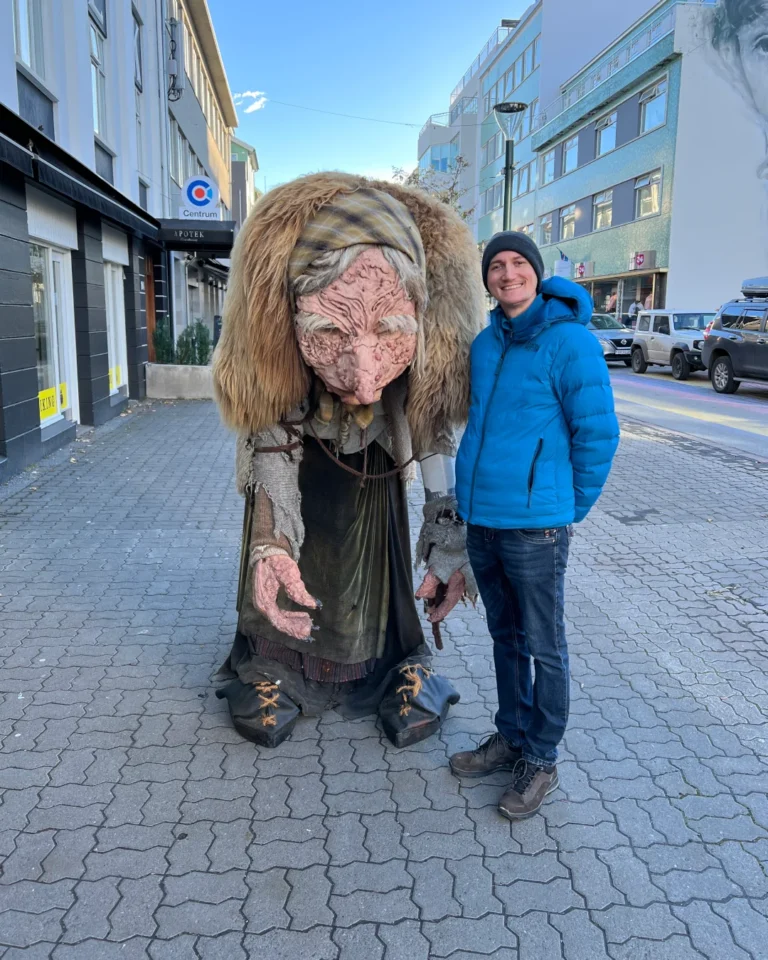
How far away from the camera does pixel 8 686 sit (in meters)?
3.32

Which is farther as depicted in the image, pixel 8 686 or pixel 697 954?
pixel 8 686

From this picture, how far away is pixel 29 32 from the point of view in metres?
8.55

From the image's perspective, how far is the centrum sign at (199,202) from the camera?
14.4 meters

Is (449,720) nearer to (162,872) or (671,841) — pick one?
(671,841)

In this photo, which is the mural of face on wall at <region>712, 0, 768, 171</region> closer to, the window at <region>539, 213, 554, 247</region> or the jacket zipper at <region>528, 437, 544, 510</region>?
the window at <region>539, 213, 554, 247</region>

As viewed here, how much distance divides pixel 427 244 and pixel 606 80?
3326 centimetres

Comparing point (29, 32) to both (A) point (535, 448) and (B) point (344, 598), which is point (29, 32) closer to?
(B) point (344, 598)

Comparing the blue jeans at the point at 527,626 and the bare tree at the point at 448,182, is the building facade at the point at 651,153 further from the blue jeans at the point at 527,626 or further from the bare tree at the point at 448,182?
the blue jeans at the point at 527,626

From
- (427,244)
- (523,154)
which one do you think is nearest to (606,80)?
(523,154)

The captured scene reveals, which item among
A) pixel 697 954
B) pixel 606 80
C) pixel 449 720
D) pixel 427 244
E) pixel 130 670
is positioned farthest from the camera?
pixel 606 80

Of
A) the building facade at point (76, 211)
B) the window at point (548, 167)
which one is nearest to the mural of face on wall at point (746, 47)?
the window at point (548, 167)

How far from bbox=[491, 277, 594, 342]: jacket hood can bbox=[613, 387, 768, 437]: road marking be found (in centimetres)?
938

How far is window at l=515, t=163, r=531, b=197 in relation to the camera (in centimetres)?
4159

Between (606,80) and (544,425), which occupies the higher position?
(606,80)
